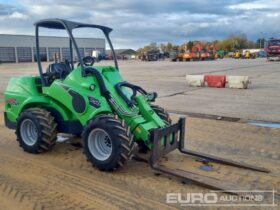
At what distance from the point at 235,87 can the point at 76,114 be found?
38.5 feet

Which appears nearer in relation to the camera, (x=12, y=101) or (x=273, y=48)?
(x=12, y=101)

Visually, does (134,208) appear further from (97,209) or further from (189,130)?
(189,130)

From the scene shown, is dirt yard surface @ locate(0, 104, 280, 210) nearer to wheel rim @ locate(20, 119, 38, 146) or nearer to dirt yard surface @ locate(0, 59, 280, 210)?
dirt yard surface @ locate(0, 59, 280, 210)

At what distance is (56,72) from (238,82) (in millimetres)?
11253

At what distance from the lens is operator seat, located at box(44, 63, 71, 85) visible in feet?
20.5

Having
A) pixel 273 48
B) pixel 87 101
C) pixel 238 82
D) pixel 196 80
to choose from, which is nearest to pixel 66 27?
pixel 87 101

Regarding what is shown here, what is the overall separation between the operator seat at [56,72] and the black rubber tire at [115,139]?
66.1 inches

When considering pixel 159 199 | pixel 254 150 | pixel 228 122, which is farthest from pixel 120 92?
pixel 228 122

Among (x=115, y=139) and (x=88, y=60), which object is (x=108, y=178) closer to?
(x=115, y=139)

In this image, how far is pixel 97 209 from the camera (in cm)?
398

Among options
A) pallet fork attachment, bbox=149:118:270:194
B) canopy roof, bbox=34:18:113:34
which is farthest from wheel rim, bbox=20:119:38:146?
pallet fork attachment, bbox=149:118:270:194

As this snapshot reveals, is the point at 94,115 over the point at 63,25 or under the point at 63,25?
under

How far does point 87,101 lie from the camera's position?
5328 millimetres

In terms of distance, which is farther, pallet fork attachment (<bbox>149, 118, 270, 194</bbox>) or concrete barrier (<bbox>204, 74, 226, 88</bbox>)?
concrete barrier (<bbox>204, 74, 226, 88</bbox>)
